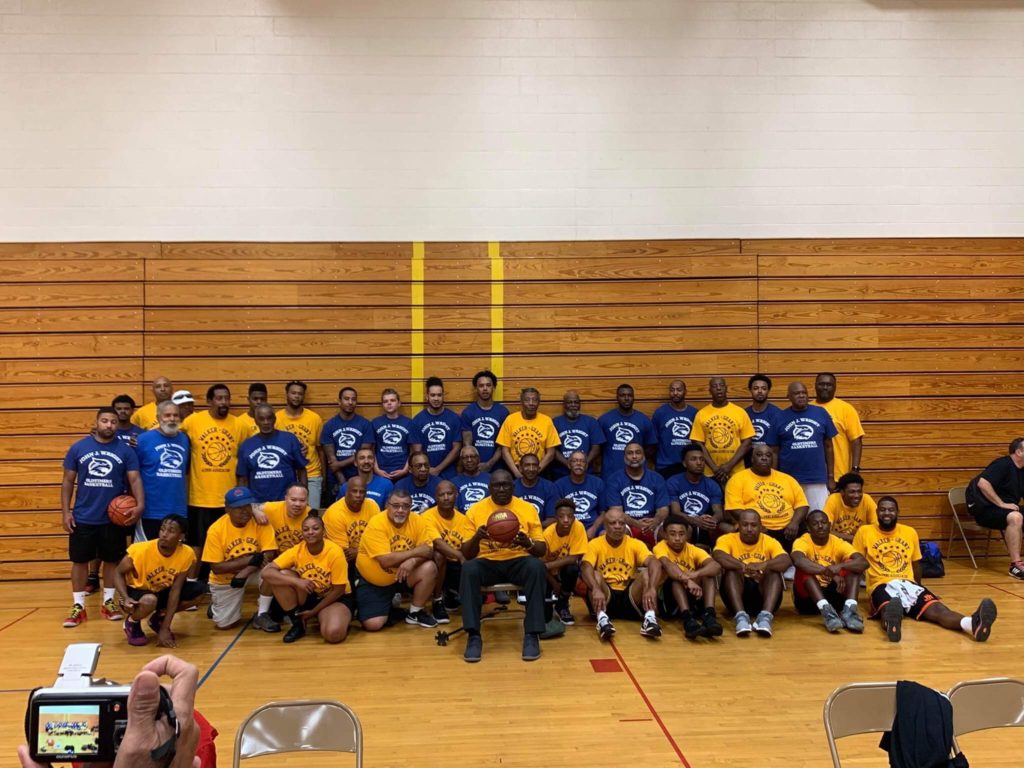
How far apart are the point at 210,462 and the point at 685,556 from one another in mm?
4859

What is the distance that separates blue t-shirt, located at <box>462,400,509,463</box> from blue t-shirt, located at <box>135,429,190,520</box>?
117 inches

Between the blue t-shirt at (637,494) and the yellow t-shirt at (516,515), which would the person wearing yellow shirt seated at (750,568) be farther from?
the yellow t-shirt at (516,515)

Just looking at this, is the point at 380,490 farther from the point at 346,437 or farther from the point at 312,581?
the point at 312,581

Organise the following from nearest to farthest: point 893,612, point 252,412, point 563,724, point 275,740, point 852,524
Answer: point 275,740, point 563,724, point 893,612, point 852,524, point 252,412

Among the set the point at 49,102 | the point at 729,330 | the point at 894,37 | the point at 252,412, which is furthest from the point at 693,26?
the point at 49,102

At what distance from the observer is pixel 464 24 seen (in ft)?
29.9

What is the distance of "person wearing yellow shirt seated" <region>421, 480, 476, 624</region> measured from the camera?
265 inches

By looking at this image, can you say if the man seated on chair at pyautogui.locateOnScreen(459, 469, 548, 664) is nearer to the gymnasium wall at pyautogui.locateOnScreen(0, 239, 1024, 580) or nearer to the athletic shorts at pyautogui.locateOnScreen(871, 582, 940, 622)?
the gymnasium wall at pyautogui.locateOnScreen(0, 239, 1024, 580)

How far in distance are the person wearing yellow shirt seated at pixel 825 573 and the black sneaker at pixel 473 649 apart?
2962mm

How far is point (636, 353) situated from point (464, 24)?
14.8 ft

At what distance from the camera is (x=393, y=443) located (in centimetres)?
820

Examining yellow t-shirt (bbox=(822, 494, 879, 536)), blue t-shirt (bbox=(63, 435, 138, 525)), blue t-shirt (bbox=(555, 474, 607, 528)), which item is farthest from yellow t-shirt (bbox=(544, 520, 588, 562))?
blue t-shirt (bbox=(63, 435, 138, 525))

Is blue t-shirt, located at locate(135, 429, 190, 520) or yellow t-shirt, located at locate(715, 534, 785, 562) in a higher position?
blue t-shirt, located at locate(135, 429, 190, 520)

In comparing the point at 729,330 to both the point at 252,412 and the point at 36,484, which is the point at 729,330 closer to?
the point at 252,412
